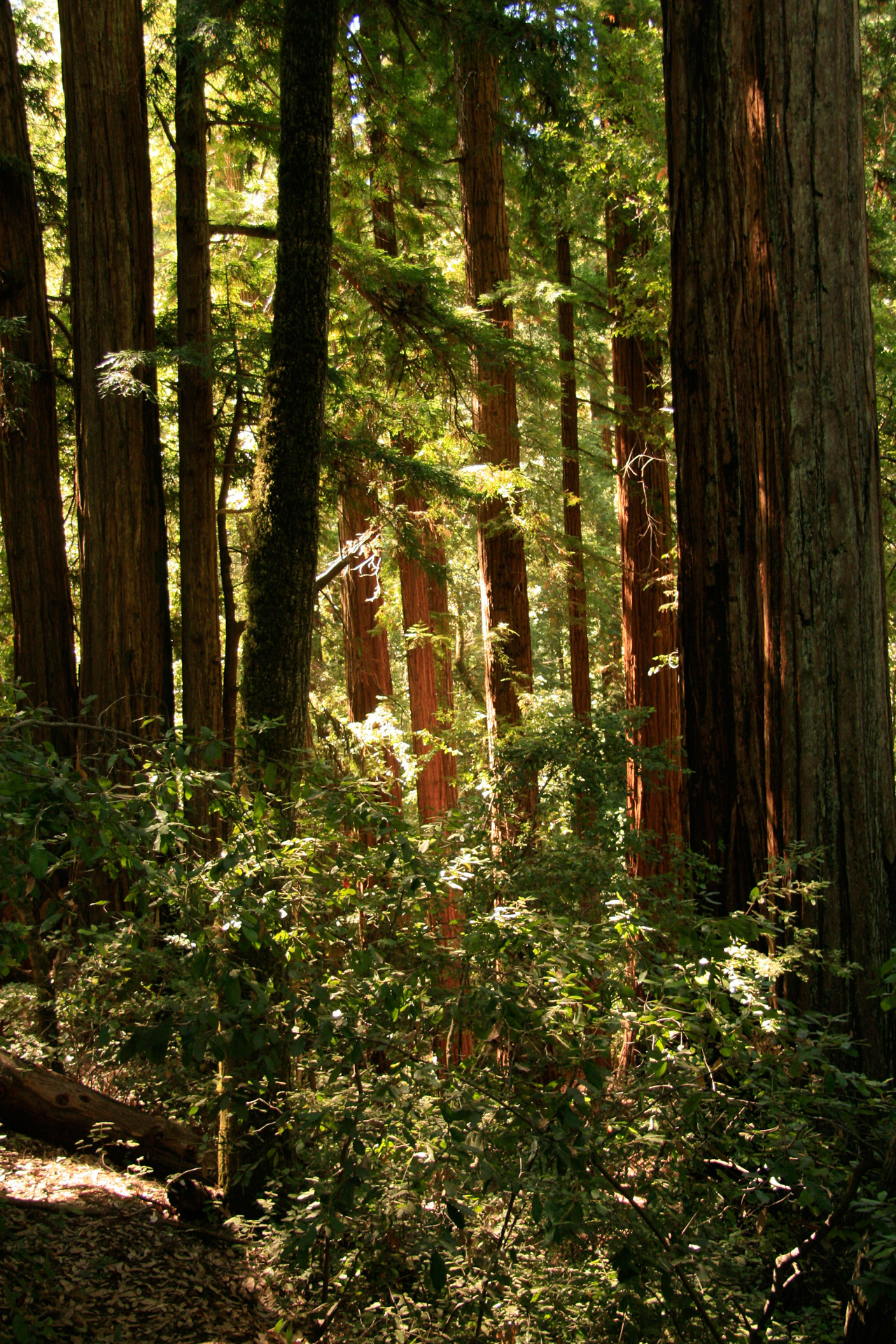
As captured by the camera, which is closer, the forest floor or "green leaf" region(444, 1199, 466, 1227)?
"green leaf" region(444, 1199, 466, 1227)

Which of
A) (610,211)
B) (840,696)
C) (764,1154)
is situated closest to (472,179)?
(610,211)

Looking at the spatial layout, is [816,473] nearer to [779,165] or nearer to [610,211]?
[779,165]

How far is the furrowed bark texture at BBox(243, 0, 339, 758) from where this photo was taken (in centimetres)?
546

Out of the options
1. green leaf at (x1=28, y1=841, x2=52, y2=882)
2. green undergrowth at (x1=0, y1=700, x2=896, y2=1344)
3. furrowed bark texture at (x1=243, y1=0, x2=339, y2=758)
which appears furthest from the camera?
furrowed bark texture at (x1=243, y1=0, x2=339, y2=758)

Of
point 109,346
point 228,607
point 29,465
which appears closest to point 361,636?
point 228,607

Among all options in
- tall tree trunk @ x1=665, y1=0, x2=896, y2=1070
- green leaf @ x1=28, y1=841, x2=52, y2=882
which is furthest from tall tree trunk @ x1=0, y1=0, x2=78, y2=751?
tall tree trunk @ x1=665, y1=0, x2=896, y2=1070

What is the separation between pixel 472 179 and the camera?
919 cm

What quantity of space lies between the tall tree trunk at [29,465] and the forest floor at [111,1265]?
3.62m

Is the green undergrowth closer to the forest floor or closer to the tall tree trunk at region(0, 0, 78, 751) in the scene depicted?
the forest floor

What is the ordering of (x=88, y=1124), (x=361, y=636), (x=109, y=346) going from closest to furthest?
(x=88, y=1124)
(x=109, y=346)
(x=361, y=636)

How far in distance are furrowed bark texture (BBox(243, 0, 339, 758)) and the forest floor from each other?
8.89ft

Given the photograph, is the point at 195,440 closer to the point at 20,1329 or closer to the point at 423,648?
the point at 423,648

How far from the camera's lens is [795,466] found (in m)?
3.51

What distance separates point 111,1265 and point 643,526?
27.0ft
